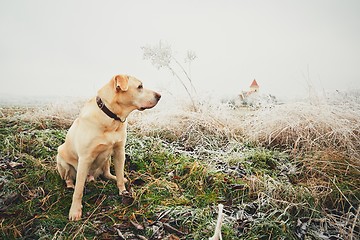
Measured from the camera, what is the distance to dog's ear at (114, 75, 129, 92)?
1.35 metres

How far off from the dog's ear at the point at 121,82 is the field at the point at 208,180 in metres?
0.64

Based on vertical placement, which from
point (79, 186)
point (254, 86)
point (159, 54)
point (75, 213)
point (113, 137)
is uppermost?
point (159, 54)

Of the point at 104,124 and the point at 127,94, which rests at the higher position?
the point at 127,94

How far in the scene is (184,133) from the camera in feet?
8.57

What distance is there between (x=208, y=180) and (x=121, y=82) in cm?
86

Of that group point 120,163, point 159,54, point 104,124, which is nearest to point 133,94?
point 104,124

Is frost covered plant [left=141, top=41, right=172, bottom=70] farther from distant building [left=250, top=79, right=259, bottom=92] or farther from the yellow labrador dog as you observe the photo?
the yellow labrador dog

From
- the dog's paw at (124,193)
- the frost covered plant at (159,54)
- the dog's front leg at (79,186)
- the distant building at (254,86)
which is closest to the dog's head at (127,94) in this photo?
the dog's front leg at (79,186)

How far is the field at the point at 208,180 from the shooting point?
1.25 m

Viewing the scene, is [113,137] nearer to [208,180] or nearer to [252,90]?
[208,180]

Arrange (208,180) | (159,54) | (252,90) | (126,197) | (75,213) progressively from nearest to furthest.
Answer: (75,213)
(126,197)
(208,180)
(159,54)
(252,90)

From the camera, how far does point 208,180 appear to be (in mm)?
1699

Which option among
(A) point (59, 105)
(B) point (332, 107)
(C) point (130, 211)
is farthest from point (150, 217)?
(A) point (59, 105)

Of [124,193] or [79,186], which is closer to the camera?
[79,186]
